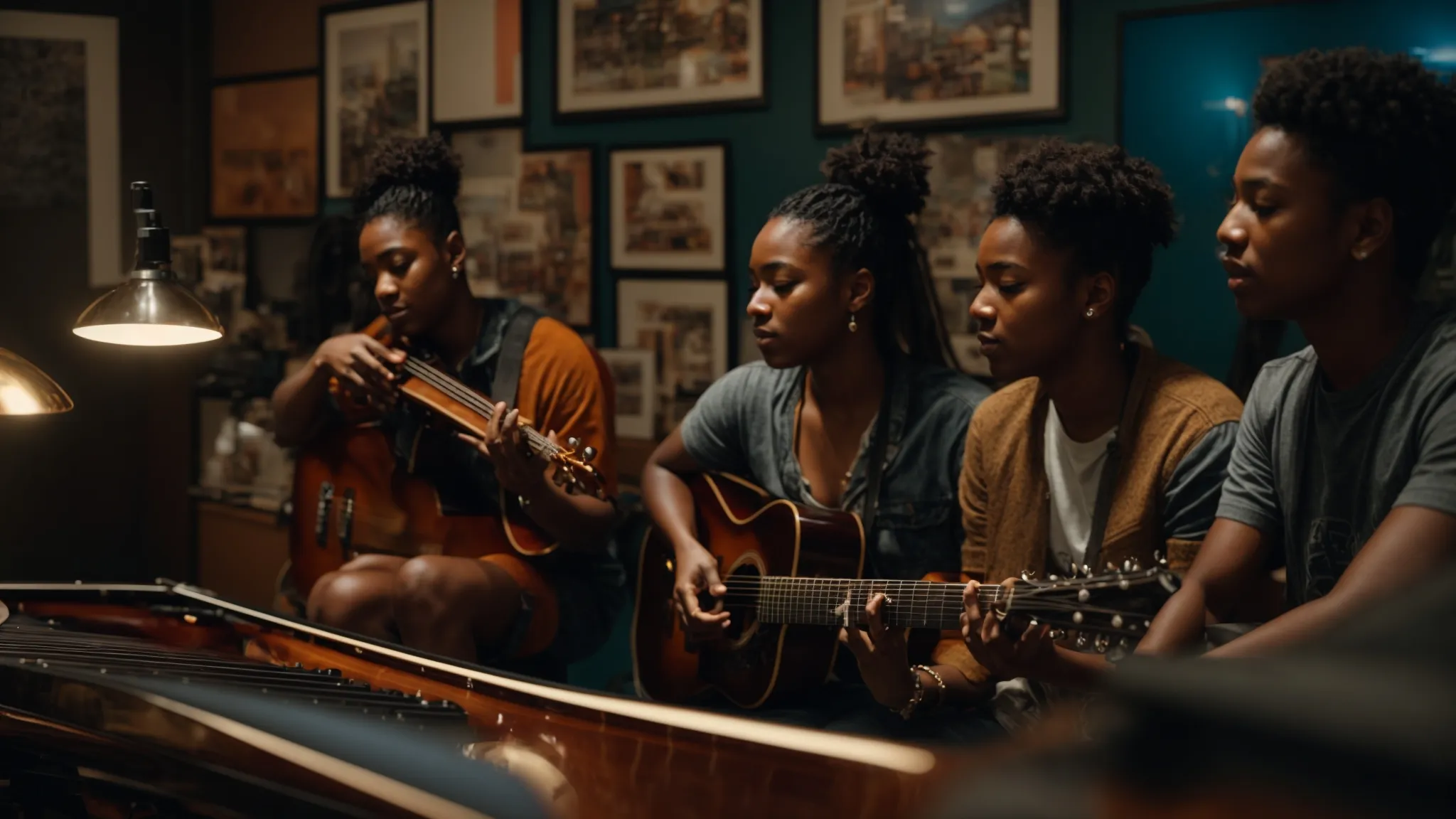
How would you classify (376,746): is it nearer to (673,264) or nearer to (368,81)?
(673,264)

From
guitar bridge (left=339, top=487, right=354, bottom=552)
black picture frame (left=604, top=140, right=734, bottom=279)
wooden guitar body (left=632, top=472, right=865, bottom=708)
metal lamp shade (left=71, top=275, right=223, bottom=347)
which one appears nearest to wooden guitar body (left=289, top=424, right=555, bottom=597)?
guitar bridge (left=339, top=487, right=354, bottom=552)

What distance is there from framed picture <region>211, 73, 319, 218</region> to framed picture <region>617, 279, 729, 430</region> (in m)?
1.59

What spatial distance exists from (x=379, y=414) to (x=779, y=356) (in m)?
→ 1.14

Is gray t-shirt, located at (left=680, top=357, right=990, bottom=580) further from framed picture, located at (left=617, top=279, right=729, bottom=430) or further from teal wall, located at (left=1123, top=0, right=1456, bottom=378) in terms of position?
framed picture, located at (left=617, top=279, right=729, bottom=430)

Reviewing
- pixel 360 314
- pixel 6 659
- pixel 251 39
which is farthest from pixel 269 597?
pixel 6 659

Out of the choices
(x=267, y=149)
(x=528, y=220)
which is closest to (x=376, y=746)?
(x=528, y=220)

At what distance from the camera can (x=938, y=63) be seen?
3.73 metres

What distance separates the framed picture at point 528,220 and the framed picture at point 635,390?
0.20 metres

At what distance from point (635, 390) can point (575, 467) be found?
1.40m

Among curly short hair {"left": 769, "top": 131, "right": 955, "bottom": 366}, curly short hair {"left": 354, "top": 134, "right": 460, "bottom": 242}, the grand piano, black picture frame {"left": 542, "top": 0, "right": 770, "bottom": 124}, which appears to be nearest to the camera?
the grand piano

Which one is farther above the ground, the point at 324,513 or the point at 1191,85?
the point at 1191,85

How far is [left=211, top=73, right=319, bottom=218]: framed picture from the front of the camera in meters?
5.27

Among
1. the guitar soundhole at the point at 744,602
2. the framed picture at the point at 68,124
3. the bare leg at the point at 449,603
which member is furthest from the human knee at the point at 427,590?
the framed picture at the point at 68,124

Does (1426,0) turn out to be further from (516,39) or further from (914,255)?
(516,39)
